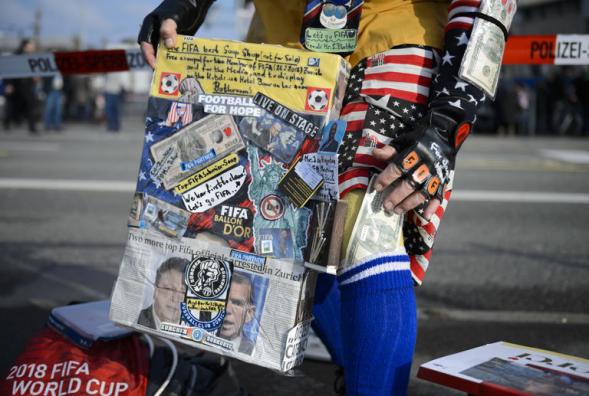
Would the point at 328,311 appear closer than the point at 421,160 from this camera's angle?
No

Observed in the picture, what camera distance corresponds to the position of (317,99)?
5.37 ft

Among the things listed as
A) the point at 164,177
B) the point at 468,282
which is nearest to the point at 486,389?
the point at 164,177

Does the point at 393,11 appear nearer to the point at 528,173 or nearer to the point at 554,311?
the point at 554,311

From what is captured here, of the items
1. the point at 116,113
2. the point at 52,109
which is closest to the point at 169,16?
the point at 116,113

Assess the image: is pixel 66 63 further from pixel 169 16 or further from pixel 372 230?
pixel 372 230

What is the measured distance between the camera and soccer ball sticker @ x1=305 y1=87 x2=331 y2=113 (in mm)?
1628

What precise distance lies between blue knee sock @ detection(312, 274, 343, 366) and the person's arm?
432mm

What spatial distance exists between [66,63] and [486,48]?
3.07 m

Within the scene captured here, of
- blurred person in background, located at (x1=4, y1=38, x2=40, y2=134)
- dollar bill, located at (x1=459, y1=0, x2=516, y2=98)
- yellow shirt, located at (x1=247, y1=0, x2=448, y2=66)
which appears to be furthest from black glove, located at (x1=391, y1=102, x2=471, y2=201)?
blurred person in background, located at (x1=4, y1=38, x2=40, y2=134)

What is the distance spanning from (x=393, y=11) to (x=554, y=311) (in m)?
2.18

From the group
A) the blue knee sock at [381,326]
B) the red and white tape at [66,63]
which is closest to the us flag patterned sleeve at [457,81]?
the blue knee sock at [381,326]

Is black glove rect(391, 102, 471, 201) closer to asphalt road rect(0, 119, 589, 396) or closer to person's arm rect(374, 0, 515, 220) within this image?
person's arm rect(374, 0, 515, 220)

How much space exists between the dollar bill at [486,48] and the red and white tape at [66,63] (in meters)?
2.70

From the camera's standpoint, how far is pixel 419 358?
9.34 feet
